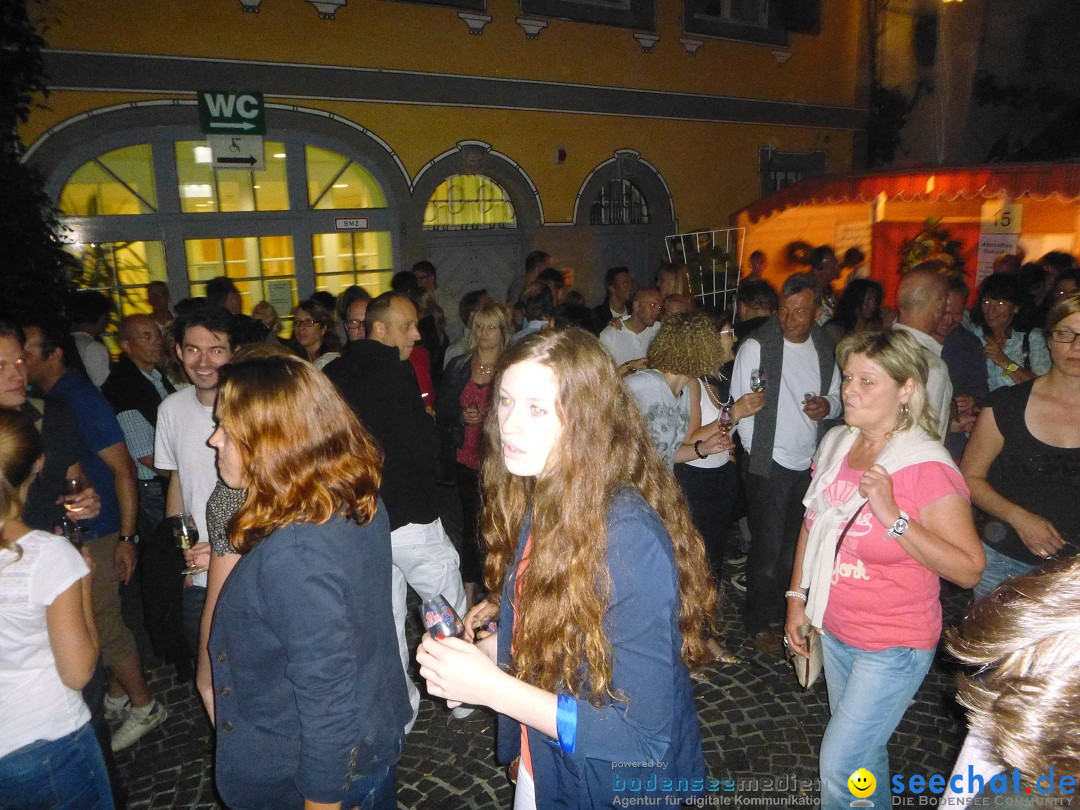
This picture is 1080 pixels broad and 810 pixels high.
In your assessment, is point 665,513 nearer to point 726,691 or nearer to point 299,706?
point 299,706

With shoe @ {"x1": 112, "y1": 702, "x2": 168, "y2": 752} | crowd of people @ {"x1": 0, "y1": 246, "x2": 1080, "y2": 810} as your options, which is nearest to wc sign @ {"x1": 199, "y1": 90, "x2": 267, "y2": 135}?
crowd of people @ {"x1": 0, "y1": 246, "x2": 1080, "y2": 810}

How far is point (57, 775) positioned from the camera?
1.88m

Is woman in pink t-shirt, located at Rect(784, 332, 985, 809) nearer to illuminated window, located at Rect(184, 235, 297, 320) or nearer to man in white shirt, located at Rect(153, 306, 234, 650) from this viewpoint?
man in white shirt, located at Rect(153, 306, 234, 650)

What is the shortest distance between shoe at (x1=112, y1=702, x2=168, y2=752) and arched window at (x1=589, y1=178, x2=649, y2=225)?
9.95m

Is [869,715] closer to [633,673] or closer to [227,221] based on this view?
[633,673]

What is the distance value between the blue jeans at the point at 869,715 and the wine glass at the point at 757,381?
5.77 feet

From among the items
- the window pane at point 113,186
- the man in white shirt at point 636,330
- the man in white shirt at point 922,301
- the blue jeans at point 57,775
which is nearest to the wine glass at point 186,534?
the blue jeans at point 57,775

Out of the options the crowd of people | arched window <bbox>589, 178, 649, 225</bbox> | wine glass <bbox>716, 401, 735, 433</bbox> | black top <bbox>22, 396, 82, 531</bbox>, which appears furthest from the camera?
arched window <bbox>589, 178, 649, 225</bbox>

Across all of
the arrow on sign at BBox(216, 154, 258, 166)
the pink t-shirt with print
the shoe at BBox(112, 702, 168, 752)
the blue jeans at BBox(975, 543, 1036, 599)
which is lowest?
the shoe at BBox(112, 702, 168, 752)

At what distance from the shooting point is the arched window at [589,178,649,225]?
1193 centimetres

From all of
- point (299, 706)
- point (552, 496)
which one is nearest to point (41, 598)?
point (299, 706)

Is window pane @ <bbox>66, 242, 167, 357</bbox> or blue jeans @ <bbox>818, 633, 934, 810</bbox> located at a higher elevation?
window pane @ <bbox>66, 242, 167, 357</bbox>

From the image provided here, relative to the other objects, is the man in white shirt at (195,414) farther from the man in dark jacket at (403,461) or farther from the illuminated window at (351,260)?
the illuminated window at (351,260)

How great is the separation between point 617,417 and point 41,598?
161cm
